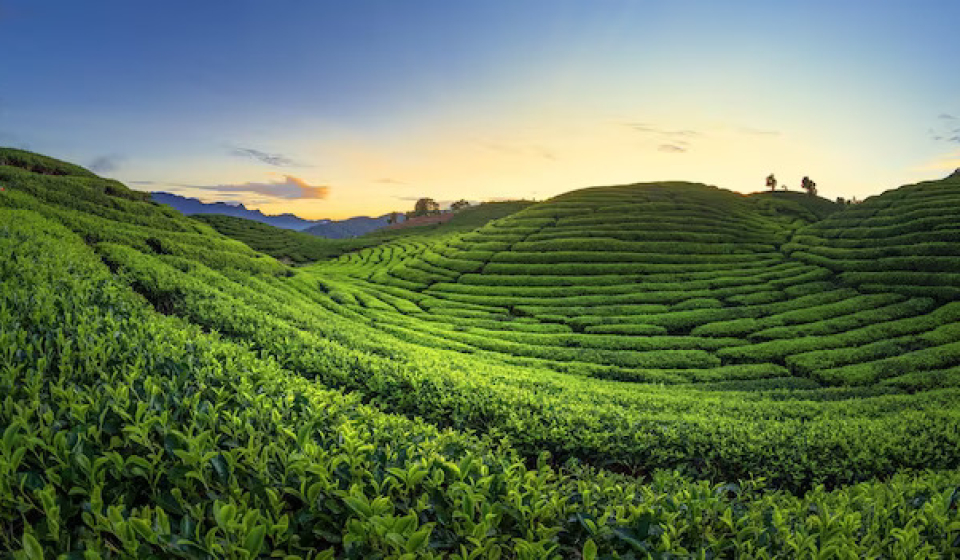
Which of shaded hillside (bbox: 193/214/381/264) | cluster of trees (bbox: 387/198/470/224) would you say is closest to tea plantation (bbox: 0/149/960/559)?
shaded hillside (bbox: 193/214/381/264)

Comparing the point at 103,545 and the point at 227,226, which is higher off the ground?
the point at 227,226

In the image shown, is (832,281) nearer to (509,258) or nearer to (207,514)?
(509,258)

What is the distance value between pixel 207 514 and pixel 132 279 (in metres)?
11.8

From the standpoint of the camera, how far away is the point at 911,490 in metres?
5.23

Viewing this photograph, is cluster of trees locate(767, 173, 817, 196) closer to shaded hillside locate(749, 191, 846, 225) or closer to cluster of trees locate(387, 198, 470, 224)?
shaded hillside locate(749, 191, 846, 225)

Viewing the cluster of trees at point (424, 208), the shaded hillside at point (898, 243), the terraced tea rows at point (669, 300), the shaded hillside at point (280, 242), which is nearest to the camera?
the terraced tea rows at point (669, 300)

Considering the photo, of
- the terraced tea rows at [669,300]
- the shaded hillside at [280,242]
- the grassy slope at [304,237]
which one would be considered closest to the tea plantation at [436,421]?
the terraced tea rows at [669,300]

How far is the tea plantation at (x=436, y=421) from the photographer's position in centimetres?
282

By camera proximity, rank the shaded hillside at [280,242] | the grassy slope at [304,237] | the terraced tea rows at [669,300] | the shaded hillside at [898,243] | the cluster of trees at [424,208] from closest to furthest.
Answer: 1. the terraced tea rows at [669,300]
2. the shaded hillside at [898,243]
3. the shaded hillside at [280,242]
4. the grassy slope at [304,237]
5. the cluster of trees at [424,208]

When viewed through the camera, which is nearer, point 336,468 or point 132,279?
point 336,468

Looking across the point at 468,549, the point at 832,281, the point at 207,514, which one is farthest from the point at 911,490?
the point at 832,281

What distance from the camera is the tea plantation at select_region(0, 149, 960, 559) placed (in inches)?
111

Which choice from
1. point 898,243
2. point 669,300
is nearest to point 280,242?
point 669,300

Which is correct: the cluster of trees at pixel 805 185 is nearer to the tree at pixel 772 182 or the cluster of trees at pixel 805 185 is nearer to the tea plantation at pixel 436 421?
the tree at pixel 772 182
